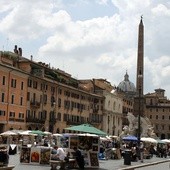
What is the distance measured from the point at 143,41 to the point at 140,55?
2.15 metres

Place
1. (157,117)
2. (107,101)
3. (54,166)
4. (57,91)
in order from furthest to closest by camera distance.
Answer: (157,117) < (107,101) < (57,91) < (54,166)

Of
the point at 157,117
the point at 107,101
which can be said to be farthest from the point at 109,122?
the point at 157,117

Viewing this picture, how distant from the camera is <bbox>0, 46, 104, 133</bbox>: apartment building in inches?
2283

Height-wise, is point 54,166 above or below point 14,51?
below

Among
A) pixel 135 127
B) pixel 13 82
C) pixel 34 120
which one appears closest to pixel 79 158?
pixel 13 82

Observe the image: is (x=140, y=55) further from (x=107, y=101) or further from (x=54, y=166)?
(x=54, y=166)

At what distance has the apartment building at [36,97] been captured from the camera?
57981mm

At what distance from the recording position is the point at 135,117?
7419cm

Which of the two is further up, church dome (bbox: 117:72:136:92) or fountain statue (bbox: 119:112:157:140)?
church dome (bbox: 117:72:136:92)

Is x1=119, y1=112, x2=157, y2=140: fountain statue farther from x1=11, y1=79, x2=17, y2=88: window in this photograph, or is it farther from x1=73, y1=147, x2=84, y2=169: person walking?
x1=73, y1=147, x2=84, y2=169: person walking

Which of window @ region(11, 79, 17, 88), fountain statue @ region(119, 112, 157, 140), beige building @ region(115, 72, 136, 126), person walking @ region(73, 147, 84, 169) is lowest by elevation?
person walking @ region(73, 147, 84, 169)

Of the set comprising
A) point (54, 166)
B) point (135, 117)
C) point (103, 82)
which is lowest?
point (54, 166)

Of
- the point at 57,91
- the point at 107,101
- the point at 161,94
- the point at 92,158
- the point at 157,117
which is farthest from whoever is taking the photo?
the point at 161,94

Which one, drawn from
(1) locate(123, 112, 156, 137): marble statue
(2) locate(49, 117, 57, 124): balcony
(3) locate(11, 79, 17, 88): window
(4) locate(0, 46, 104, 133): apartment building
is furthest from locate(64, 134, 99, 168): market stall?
(1) locate(123, 112, 156, 137): marble statue
